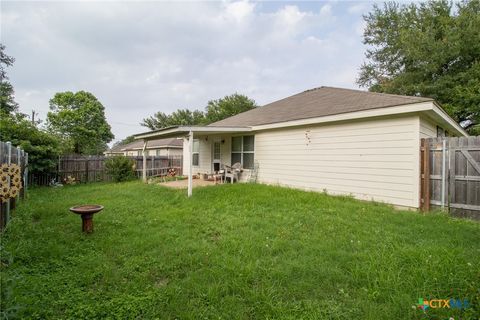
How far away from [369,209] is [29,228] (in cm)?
686

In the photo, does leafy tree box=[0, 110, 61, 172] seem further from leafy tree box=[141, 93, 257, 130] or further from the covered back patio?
leafy tree box=[141, 93, 257, 130]

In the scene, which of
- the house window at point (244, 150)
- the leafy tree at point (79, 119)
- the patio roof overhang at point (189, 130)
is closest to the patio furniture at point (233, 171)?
the house window at point (244, 150)

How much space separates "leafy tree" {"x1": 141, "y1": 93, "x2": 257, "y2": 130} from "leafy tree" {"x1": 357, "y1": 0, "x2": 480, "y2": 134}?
17.2m

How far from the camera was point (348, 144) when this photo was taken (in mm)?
7238

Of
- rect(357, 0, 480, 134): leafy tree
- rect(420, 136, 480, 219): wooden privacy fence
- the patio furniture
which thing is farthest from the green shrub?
rect(357, 0, 480, 134): leafy tree

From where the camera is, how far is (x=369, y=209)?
575 cm

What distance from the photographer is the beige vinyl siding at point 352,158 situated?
604 cm

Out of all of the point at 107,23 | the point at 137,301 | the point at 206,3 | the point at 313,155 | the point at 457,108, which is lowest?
the point at 137,301

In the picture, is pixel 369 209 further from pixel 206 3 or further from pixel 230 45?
pixel 230 45

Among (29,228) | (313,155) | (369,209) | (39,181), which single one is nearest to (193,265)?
(29,228)

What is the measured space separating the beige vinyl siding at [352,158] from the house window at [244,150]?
0.83 meters

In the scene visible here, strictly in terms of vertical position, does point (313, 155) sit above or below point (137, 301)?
above

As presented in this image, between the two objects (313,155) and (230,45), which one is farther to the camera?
(230,45)

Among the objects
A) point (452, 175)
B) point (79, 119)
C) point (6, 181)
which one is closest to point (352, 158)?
point (452, 175)
